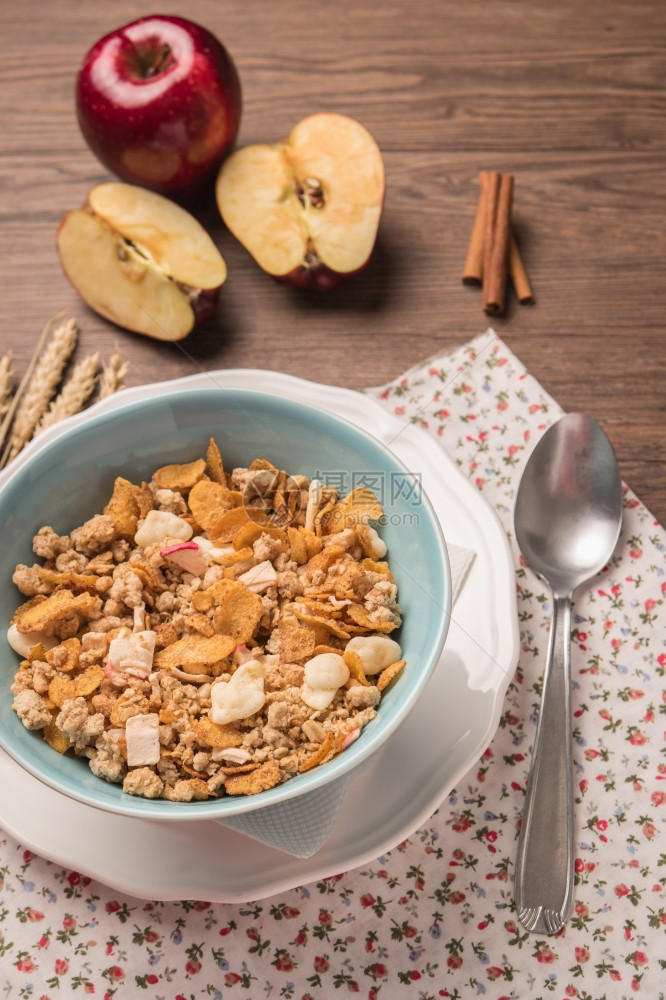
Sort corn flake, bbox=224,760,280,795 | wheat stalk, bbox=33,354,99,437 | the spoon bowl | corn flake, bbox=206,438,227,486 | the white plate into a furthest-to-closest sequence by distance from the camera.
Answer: wheat stalk, bbox=33,354,99,437, the spoon bowl, corn flake, bbox=206,438,227,486, the white plate, corn flake, bbox=224,760,280,795

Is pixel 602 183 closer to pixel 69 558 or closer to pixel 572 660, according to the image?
pixel 572 660

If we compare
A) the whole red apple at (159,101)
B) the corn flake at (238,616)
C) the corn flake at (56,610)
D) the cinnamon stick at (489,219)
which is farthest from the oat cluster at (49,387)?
the cinnamon stick at (489,219)

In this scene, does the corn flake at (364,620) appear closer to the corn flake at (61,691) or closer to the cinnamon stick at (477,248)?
the corn flake at (61,691)

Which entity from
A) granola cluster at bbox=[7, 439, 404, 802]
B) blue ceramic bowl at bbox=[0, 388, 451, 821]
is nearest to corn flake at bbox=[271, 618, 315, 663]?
granola cluster at bbox=[7, 439, 404, 802]

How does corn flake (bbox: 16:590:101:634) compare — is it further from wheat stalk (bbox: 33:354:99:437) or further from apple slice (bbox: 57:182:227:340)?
apple slice (bbox: 57:182:227:340)

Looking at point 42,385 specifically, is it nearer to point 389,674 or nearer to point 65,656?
point 65,656

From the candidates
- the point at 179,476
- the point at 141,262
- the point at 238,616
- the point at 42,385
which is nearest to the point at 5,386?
the point at 42,385
